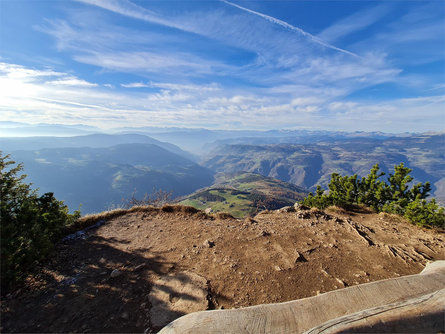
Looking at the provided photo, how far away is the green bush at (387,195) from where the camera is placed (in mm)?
12375

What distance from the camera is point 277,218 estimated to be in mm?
13516

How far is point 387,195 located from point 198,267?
16.9 m

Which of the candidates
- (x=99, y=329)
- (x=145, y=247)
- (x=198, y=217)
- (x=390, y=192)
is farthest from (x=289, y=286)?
(x=390, y=192)

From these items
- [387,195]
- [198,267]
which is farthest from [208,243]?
[387,195]

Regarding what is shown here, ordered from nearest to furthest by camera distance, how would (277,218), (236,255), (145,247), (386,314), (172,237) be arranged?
(386,314), (236,255), (145,247), (172,237), (277,218)

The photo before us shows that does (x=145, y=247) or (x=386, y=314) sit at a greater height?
(x=386, y=314)

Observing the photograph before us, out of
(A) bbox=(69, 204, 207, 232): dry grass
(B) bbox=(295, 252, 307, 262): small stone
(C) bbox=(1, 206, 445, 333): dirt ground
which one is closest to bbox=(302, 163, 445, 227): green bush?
(C) bbox=(1, 206, 445, 333): dirt ground

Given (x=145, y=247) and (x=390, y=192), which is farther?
(x=390, y=192)

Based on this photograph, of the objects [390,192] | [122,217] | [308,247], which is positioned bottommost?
[122,217]

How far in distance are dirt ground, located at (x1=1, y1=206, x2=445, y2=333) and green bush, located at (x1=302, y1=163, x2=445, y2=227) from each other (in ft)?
4.33

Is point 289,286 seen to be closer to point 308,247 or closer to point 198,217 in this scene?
point 308,247

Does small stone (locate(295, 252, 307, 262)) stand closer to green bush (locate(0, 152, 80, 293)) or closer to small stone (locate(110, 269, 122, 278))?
small stone (locate(110, 269, 122, 278))

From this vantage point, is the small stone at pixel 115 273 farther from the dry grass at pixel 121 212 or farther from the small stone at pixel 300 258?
the small stone at pixel 300 258

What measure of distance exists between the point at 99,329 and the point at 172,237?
18.4 feet
